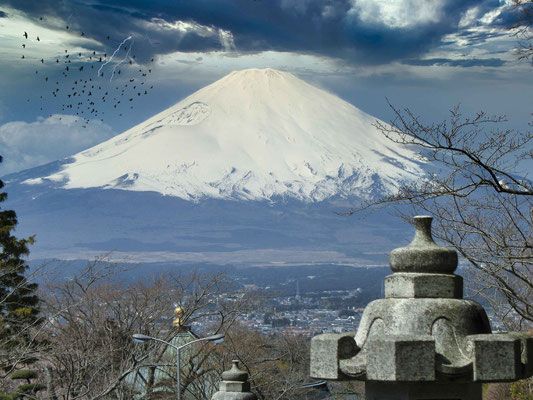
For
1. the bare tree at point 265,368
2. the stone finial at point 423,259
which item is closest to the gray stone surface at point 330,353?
the stone finial at point 423,259

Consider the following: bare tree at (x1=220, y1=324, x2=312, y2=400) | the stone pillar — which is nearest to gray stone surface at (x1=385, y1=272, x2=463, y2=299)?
the stone pillar

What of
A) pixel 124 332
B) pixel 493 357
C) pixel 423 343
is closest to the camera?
pixel 423 343

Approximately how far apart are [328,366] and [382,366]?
0.47 meters

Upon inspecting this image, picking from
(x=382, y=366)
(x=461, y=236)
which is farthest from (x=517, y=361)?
(x=461, y=236)

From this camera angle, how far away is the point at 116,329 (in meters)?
43.1

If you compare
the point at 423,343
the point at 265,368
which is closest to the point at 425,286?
the point at 423,343

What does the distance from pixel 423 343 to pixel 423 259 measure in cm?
71

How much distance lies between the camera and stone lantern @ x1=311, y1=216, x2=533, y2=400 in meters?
5.86

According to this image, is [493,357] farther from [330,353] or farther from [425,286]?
[330,353]

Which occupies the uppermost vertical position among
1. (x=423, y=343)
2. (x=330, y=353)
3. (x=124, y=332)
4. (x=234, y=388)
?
(x=423, y=343)

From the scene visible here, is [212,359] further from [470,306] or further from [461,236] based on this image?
[470,306]

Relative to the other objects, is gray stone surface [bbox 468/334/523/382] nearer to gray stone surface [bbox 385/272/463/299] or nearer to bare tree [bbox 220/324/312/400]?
gray stone surface [bbox 385/272/463/299]

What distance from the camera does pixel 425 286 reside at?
6.27 m

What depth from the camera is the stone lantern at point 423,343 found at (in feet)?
19.2
